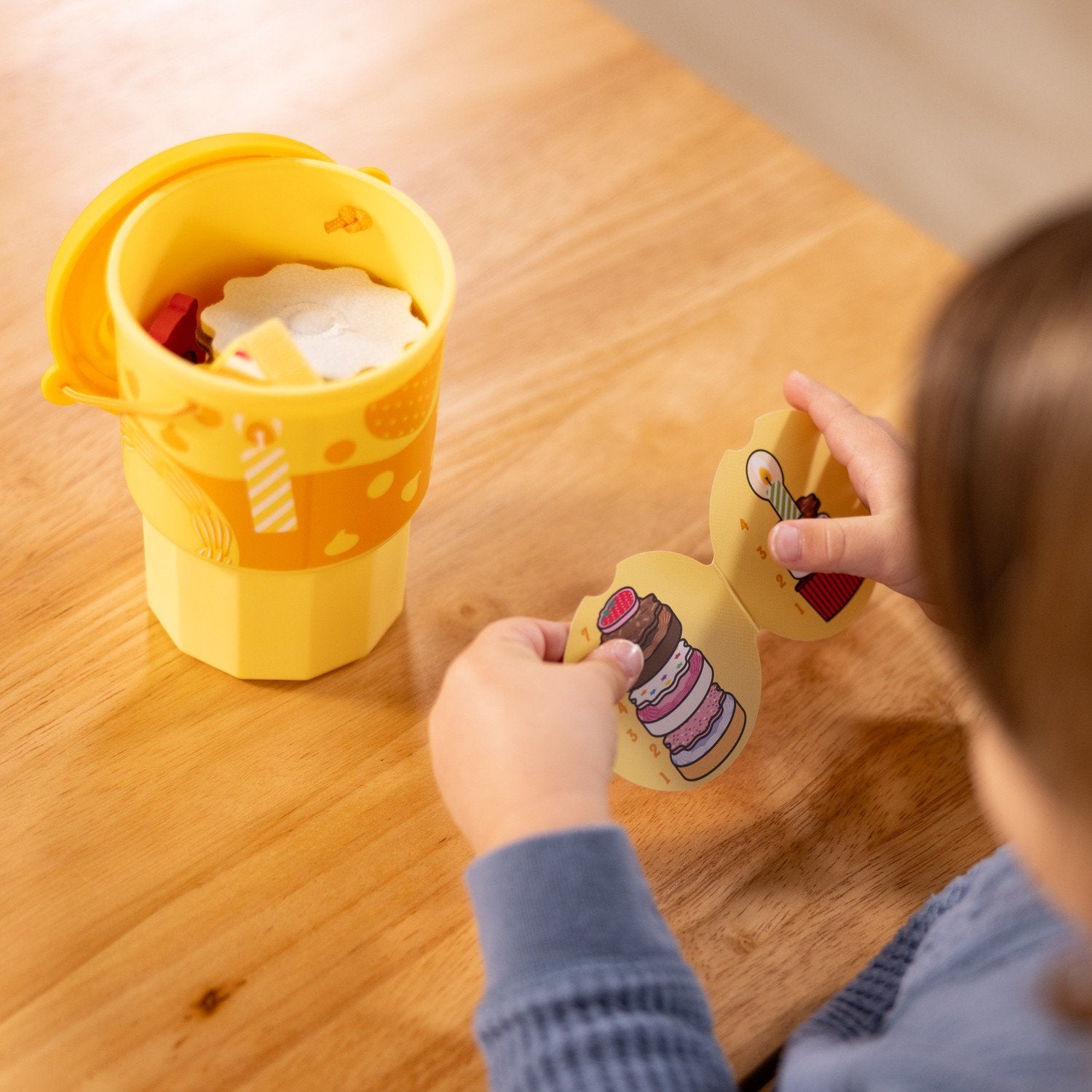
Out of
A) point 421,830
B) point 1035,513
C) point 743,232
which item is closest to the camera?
point 1035,513

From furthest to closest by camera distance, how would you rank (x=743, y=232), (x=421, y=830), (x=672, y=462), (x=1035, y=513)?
(x=743, y=232) → (x=672, y=462) → (x=421, y=830) → (x=1035, y=513)

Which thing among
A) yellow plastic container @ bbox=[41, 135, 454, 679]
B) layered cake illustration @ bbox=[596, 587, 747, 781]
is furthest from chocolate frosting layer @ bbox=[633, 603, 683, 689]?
yellow plastic container @ bbox=[41, 135, 454, 679]

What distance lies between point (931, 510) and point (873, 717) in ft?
0.91

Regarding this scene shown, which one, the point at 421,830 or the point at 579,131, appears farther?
the point at 579,131

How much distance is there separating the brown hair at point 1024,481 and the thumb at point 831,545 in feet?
0.75

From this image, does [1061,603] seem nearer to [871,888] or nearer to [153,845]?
[871,888]

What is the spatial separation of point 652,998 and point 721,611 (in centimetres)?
20

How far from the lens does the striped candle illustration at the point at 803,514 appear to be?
2.02 ft

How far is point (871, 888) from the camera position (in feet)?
1.82

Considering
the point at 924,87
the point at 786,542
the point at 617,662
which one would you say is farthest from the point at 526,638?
the point at 924,87

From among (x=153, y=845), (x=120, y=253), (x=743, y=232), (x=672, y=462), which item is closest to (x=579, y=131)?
(x=743, y=232)

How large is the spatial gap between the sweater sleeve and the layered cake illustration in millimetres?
88

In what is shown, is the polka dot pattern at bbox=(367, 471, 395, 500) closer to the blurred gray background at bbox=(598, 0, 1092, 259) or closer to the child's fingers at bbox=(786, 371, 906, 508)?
the child's fingers at bbox=(786, 371, 906, 508)

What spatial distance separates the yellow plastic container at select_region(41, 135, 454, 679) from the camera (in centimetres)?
46
